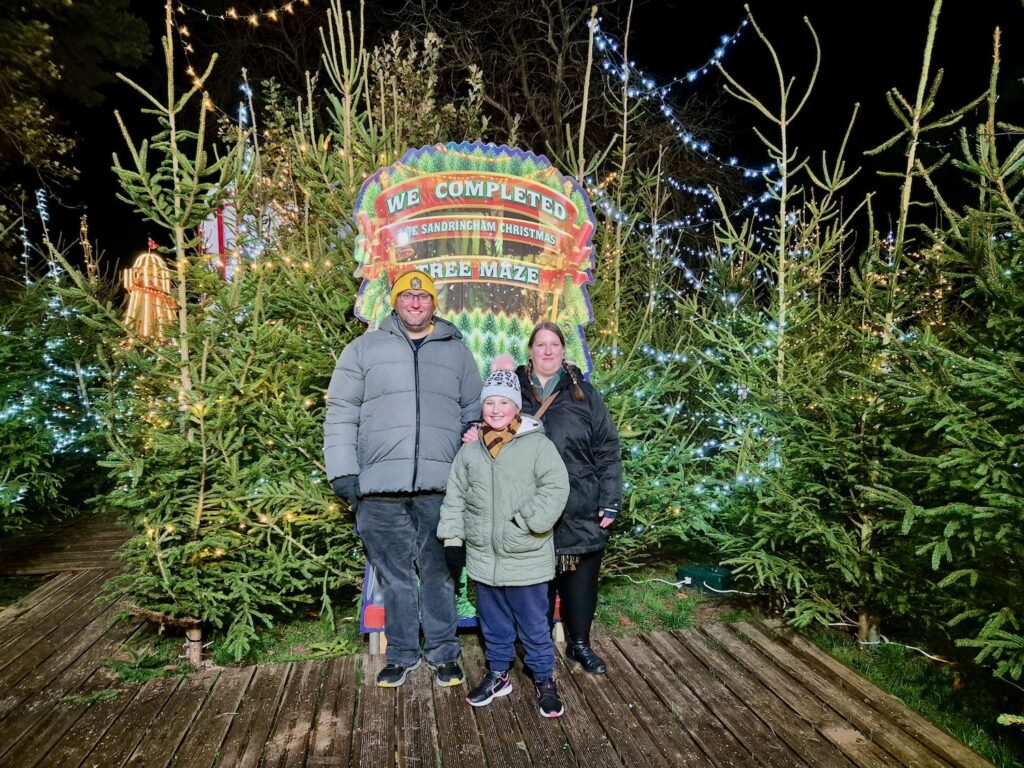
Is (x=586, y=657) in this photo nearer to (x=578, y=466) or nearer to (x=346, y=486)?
(x=578, y=466)

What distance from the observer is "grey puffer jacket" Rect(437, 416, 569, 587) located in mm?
3223

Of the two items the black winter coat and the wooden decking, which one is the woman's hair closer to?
the black winter coat

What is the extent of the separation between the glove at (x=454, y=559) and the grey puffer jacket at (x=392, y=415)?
357 mm

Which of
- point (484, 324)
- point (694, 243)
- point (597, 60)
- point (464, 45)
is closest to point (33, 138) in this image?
point (464, 45)

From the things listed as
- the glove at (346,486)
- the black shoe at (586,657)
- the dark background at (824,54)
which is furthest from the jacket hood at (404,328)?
the dark background at (824,54)

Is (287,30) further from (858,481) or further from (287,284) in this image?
(858,481)

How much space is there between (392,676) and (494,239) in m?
2.72

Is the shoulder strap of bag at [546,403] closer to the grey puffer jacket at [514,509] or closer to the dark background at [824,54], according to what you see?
the grey puffer jacket at [514,509]

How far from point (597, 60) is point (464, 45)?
313cm

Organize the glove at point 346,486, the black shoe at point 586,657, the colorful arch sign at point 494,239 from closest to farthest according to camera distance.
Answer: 1. the glove at point 346,486
2. the black shoe at point 586,657
3. the colorful arch sign at point 494,239

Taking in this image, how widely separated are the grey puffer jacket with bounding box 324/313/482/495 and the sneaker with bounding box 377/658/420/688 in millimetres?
979

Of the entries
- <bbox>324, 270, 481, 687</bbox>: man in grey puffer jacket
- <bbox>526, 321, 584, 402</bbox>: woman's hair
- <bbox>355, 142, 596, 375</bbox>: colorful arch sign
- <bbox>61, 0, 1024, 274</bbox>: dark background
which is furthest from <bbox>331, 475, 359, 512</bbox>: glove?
<bbox>61, 0, 1024, 274</bbox>: dark background

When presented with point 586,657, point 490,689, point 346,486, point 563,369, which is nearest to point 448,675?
point 490,689

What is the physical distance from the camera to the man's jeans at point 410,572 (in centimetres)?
352
